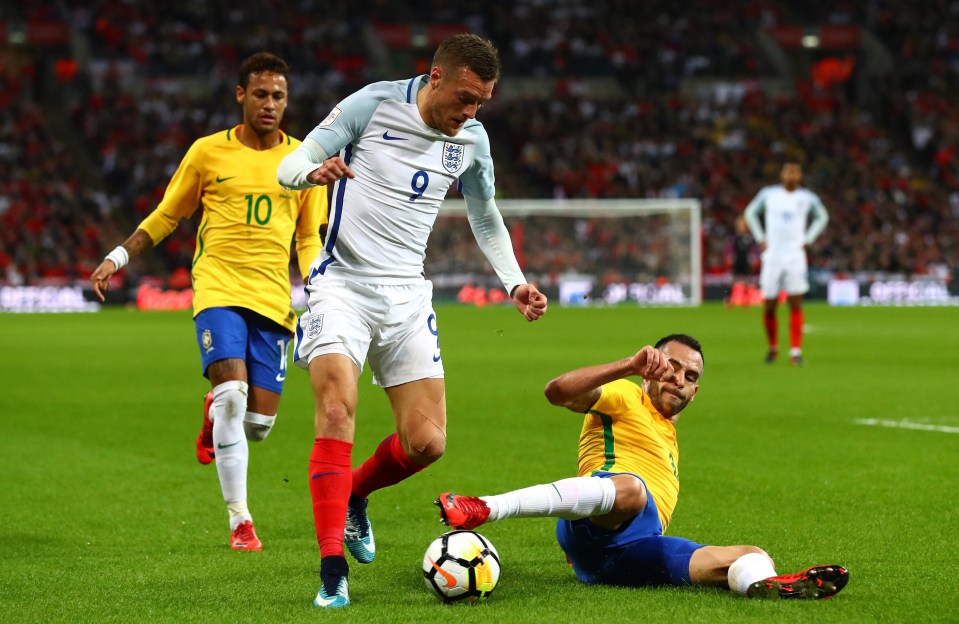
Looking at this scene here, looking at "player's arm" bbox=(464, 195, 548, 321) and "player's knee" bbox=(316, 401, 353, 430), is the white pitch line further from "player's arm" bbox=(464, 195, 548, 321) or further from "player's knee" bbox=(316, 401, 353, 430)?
"player's knee" bbox=(316, 401, 353, 430)

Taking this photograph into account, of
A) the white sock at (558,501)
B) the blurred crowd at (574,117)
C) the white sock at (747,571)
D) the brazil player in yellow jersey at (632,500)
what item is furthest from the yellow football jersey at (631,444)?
the blurred crowd at (574,117)

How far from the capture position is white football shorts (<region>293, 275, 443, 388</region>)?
5.47 meters

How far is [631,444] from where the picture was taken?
5.54m

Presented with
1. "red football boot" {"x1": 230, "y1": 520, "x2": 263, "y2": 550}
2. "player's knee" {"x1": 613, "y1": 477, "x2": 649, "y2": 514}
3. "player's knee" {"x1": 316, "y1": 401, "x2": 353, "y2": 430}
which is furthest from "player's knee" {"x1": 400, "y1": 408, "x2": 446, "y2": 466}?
"red football boot" {"x1": 230, "y1": 520, "x2": 263, "y2": 550}

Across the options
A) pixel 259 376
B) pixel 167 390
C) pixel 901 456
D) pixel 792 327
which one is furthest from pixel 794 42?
pixel 259 376

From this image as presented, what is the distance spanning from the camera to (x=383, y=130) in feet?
18.5

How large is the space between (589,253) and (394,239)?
27662mm

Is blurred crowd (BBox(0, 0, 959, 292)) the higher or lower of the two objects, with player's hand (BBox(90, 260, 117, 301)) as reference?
higher

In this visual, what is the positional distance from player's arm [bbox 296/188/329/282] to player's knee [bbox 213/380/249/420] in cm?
80

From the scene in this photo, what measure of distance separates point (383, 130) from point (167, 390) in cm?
914

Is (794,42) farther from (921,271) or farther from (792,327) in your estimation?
(792,327)

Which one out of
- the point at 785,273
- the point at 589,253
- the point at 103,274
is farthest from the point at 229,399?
the point at 589,253

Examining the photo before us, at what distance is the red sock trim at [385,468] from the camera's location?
19.3 ft

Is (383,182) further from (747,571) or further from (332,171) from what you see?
(747,571)
